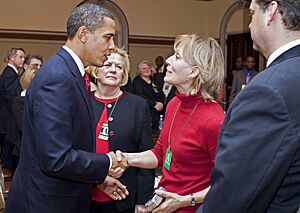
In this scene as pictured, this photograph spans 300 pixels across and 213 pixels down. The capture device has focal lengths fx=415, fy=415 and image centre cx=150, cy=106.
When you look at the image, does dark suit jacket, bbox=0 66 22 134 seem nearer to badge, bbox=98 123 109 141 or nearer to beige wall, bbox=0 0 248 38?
beige wall, bbox=0 0 248 38

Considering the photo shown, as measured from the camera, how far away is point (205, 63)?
6.02ft

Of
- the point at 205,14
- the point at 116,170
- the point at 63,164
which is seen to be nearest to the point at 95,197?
the point at 116,170

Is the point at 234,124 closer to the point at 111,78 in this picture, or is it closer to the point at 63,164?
the point at 63,164

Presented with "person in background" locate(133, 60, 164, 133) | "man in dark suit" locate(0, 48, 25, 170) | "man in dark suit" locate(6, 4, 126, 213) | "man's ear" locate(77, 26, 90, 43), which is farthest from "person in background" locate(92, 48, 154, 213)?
"person in background" locate(133, 60, 164, 133)

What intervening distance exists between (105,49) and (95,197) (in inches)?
33.2

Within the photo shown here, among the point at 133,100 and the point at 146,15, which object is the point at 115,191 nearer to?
the point at 133,100

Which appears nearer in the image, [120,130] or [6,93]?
[120,130]

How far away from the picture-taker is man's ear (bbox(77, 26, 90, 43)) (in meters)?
1.78

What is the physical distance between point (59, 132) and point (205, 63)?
0.70 m

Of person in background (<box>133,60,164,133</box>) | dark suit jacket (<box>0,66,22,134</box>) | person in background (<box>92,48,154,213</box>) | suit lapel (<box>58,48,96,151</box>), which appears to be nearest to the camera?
suit lapel (<box>58,48,96,151</box>)

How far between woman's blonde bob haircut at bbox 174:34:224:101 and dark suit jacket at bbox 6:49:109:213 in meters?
0.48

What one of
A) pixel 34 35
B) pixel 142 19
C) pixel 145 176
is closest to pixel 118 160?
pixel 145 176

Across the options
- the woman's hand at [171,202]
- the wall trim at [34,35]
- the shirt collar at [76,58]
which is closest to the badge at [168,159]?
the woman's hand at [171,202]

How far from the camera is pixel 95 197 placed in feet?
7.34
